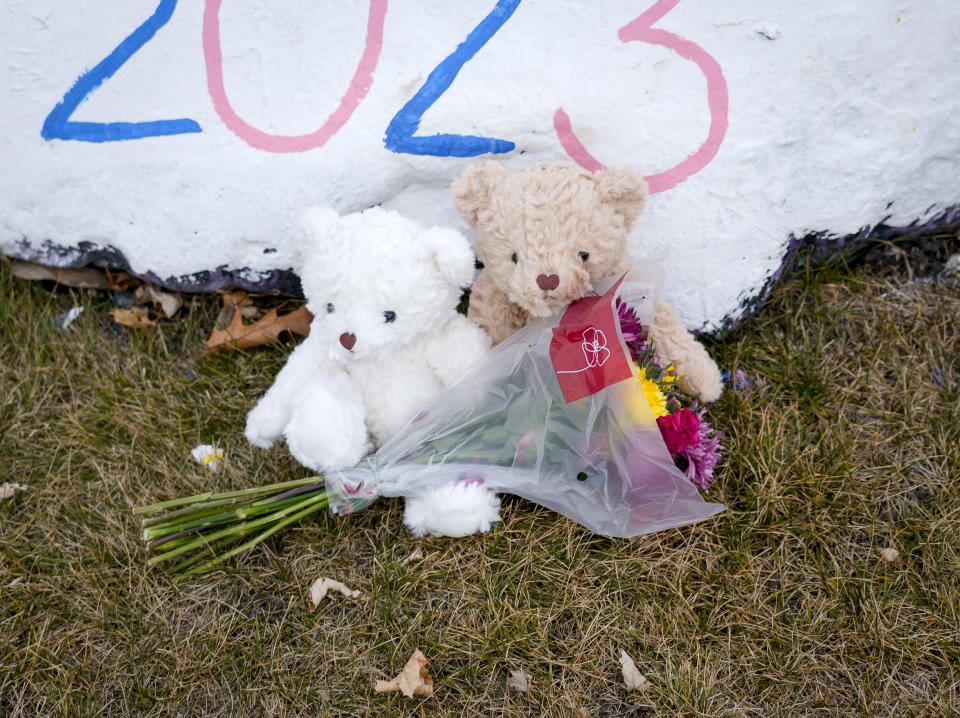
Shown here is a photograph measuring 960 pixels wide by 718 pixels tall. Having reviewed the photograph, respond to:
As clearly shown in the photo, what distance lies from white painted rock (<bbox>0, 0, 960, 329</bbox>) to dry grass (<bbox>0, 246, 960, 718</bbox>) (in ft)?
1.19

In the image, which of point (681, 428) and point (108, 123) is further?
point (108, 123)

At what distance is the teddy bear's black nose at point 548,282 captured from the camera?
1.62m

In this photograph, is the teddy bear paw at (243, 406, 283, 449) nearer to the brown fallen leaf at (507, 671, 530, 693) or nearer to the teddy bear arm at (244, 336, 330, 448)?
the teddy bear arm at (244, 336, 330, 448)

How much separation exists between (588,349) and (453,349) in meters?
0.37

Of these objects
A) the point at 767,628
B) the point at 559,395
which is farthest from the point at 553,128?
the point at 767,628

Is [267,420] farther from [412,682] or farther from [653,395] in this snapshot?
[653,395]

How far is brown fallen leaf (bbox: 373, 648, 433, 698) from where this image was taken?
66.6 inches

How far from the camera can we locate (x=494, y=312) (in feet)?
6.14

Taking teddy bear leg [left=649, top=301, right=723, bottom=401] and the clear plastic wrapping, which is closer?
the clear plastic wrapping

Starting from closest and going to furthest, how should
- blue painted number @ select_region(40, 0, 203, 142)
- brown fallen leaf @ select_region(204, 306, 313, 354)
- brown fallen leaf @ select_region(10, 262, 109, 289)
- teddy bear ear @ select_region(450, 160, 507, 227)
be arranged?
teddy bear ear @ select_region(450, 160, 507, 227), blue painted number @ select_region(40, 0, 203, 142), brown fallen leaf @ select_region(204, 306, 313, 354), brown fallen leaf @ select_region(10, 262, 109, 289)

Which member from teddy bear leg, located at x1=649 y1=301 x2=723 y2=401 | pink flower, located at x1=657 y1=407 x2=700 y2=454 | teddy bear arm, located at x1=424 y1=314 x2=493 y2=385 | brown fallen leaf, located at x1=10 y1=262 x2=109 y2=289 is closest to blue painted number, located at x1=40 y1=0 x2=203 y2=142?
brown fallen leaf, located at x1=10 y1=262 x2=109 y2=289

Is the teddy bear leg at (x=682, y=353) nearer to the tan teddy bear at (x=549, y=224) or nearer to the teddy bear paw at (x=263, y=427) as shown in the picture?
the tan teddy bear at (x=549, y=224)

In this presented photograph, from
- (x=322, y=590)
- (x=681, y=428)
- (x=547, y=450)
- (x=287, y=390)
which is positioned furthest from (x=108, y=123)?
(x=681, y=428)

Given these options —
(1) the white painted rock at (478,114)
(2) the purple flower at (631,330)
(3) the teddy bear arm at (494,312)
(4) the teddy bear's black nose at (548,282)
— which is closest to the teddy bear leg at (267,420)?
(1) the white painted rock at (478,114)
